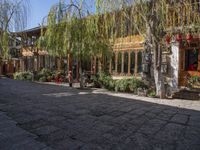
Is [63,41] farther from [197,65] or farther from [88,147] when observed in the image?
[88,147]

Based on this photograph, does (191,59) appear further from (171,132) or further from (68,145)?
(68,145)

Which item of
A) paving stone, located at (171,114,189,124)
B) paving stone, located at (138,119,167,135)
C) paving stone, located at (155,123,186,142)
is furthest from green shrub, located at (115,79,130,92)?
paving stone, located at (155,123,186,142)

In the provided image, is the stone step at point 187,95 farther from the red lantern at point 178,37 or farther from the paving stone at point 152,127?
the paving stone at point 152,127

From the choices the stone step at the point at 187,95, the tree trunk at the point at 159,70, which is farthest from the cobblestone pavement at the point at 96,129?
the stone step at the point at 187,95

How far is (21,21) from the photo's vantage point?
15.6m

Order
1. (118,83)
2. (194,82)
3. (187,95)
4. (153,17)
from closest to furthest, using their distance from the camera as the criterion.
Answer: (153,17) → (187,95) → (194,82) → (118,83)

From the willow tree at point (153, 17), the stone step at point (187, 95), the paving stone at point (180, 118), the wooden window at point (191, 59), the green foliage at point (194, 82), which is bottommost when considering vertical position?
the paving stone at point (180, 118)

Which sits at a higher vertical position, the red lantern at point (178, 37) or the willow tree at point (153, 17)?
the willow tree at point (153, 17)

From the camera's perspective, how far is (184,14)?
27.0ft

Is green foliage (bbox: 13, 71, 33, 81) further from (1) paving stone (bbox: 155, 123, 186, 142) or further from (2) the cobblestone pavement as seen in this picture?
(1) paving stone (bbox: 155, 123, 186, 142)

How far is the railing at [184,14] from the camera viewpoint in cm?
775

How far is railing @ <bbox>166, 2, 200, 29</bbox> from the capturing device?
7746 mm

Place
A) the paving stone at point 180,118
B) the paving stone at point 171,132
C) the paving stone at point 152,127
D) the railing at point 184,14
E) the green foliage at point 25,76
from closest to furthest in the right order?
the paving stone at point 171,132, the paving stone at point 152,127, the paving stone at point 180,118, the railing at point 184,14, the green foliage at point 25,76

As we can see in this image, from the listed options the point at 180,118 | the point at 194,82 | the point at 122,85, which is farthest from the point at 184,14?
the point at 180,118
